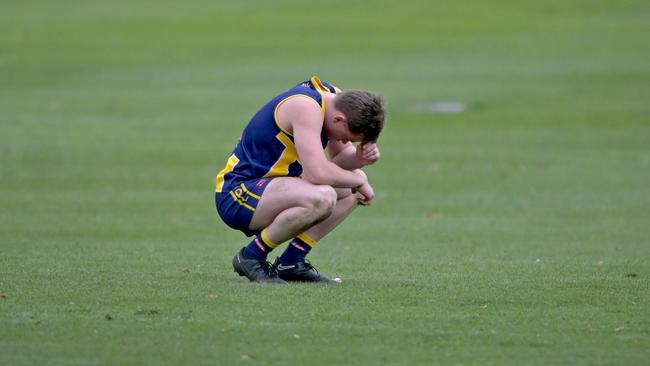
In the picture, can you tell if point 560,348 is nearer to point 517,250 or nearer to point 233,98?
Result: point 517,250

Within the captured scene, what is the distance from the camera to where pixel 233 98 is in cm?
2783

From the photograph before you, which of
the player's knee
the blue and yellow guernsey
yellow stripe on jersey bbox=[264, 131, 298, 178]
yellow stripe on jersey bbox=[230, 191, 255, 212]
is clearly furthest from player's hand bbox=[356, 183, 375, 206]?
yellow stripe on jersey bbox=[230, 191, 255, 212]

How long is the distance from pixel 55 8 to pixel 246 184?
42.0 m

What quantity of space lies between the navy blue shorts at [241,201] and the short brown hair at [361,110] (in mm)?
816

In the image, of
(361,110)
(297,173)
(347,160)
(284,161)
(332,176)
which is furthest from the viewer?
(347,160)

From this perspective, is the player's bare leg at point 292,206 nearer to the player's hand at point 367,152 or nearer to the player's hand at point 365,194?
Result: the player's hand at point 365,194

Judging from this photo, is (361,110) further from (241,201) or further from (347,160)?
(241,201)

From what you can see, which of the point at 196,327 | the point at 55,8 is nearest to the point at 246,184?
the point at 196,327

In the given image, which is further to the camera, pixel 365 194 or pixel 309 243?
pixel 309 243

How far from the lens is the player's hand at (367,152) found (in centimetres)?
834

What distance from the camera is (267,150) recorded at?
27.8 ft

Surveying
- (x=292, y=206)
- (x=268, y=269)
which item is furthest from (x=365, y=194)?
(x=268, y=269)

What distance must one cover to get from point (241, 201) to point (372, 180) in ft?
33.5

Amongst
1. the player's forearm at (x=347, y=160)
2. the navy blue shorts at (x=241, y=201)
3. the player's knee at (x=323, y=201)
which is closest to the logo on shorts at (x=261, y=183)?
the navy blue shorts at (x=241, y=201)
